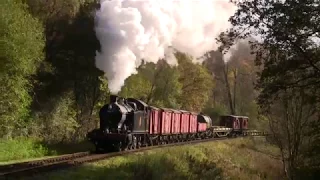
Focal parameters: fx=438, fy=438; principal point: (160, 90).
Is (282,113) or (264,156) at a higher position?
(282,113)

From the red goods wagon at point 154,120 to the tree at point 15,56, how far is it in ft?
23.5

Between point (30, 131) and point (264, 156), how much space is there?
17.1 metres

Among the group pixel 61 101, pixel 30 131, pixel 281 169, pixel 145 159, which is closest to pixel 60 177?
pixel 145 159

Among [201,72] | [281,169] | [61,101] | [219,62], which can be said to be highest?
[219,62]

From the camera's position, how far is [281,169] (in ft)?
91.0

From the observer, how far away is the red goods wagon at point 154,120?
25.1 m

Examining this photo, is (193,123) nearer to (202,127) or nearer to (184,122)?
(184,122)

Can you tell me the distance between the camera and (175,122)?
31.2 meters

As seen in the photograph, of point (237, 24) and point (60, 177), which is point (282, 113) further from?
point (60, 177)

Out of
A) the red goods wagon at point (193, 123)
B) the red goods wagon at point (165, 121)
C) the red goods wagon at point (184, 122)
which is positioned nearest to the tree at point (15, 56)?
the red goods wagon at point (165, 121)

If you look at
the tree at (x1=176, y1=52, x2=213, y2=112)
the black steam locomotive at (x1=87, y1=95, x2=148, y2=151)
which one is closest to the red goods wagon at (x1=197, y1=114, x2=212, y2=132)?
the tree at (x1=176, y1=52, x2=213, y2=112)

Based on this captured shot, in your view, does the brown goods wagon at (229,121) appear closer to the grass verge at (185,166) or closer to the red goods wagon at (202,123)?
the red goods wagon at (202,123)

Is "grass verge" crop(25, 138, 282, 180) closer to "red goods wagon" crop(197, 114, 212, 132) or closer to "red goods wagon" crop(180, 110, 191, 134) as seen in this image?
"red goods wagon" crop(180, 110, 191, 134)

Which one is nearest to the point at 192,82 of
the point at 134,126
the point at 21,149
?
the point at 134,126
